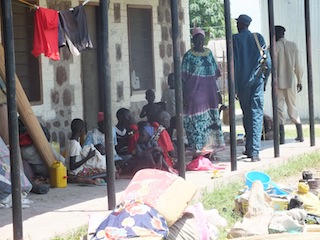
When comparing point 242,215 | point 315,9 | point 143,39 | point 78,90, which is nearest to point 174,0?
point 242,215

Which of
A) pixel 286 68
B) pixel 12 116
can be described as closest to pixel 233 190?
pixel 12 116

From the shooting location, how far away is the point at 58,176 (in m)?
9.62

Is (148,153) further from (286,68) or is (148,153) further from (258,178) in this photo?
(286,68)

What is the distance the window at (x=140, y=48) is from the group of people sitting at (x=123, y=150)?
3348mm

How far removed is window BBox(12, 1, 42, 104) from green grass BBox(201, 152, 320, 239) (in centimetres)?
346

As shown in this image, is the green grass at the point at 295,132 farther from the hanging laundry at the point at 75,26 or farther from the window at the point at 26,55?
the hanging laundry at the point at 75,26

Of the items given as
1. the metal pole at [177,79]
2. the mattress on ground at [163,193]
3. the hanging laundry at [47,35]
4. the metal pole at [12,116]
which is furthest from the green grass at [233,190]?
the hanging laundry at [47,35]

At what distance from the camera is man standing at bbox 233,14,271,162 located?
36.6 ft

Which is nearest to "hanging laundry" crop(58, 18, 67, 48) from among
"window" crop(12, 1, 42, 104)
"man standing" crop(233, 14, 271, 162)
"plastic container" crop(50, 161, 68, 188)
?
"plastic container" crop(50, 161, 68, 188)

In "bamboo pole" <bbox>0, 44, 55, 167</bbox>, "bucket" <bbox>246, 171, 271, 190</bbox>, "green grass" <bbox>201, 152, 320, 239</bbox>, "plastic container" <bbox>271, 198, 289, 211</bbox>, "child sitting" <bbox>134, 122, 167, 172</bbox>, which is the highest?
"bamboo pole" <bbox>0, 44, 55, 167</bbox>

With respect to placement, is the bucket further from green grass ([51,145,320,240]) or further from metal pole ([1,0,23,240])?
metal pole ([1,0,23,240])

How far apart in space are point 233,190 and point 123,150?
1989 millimetres

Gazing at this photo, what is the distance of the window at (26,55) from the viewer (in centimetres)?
1149

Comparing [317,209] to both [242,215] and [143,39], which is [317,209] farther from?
[143,39]
